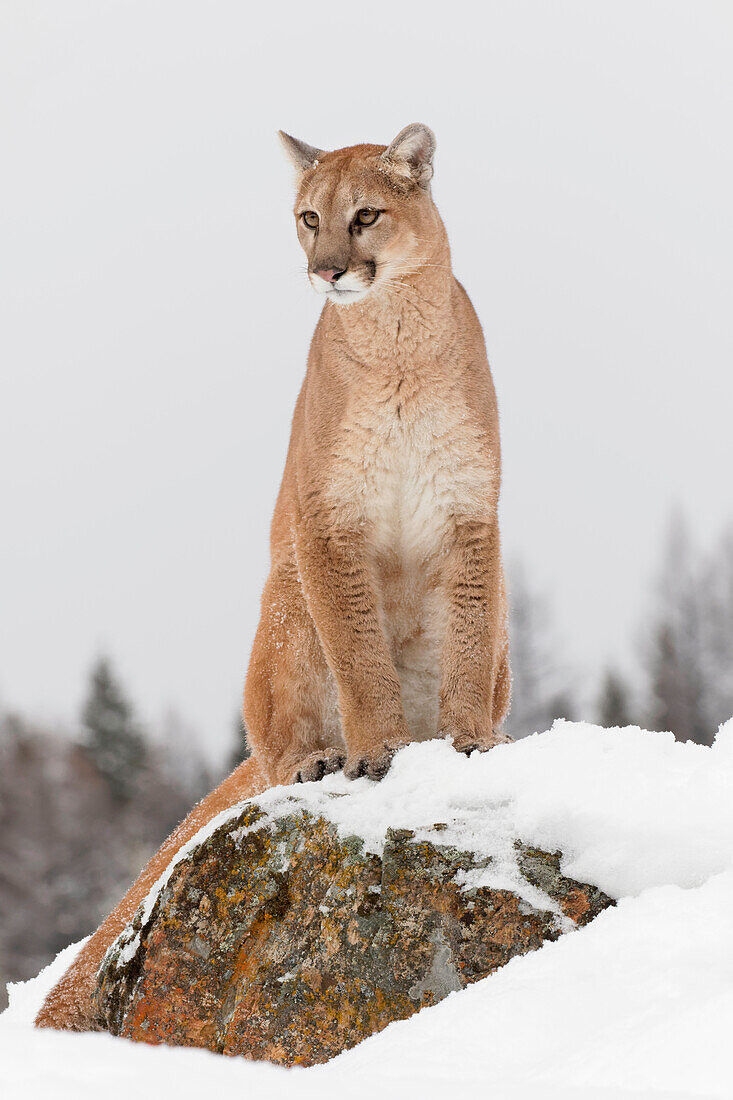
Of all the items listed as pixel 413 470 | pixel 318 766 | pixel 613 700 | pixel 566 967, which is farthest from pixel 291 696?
pixel 613 700

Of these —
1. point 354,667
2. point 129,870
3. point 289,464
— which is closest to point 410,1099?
point 354,667

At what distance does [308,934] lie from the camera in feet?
14.3

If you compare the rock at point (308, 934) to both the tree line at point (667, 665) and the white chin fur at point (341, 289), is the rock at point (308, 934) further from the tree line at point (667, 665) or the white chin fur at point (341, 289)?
the tree line at point (667, 665)

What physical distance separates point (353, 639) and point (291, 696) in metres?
0.53

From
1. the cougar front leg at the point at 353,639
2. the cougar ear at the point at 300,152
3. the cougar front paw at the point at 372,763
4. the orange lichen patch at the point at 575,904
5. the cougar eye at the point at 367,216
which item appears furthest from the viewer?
the cougar ear at the point at 300,152

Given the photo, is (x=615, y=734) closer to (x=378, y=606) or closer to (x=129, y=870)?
(x=378, y=606)

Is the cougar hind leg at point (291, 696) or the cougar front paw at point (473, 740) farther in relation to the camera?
the cougar hind leg at point (291, 696)

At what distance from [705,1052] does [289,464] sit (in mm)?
4473

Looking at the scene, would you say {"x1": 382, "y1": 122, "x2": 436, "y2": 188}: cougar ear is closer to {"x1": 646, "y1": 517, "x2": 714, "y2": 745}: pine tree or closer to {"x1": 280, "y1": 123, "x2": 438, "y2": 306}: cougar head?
{"x1": 280, "y1": 123, "x2": 438, "y2": 306}: cougar head

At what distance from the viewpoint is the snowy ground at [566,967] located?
7.62 feet

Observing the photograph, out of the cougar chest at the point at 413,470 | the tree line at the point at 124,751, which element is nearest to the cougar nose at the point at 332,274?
the cougar chest at the point at 413,470

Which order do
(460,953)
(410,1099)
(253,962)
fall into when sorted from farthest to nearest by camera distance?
(253,962) → (460,953) → (410,1099)

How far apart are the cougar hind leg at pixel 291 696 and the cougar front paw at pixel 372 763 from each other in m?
0.43

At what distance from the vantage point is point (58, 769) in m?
30.6
